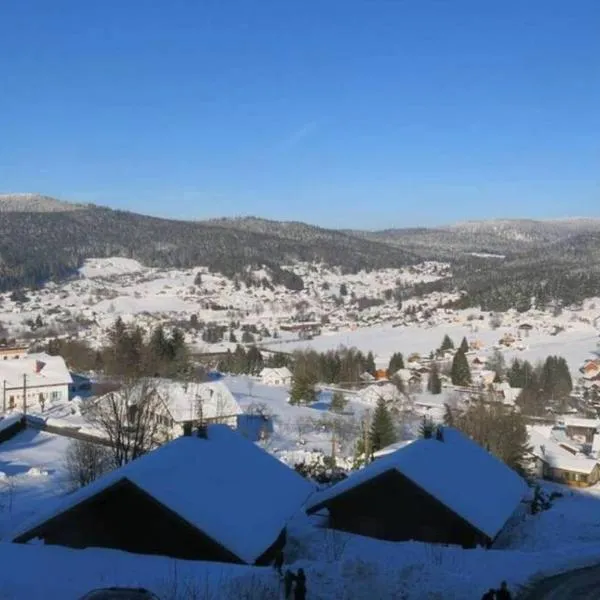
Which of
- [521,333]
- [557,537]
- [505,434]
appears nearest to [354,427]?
[505,434]

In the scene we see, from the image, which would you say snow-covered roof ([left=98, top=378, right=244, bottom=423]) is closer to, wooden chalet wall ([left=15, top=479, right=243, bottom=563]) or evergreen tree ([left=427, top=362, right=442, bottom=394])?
wooden chalet wall ([left=15, top=479, right=243, bottom=563])

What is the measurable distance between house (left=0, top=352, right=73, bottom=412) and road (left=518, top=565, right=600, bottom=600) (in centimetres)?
4014

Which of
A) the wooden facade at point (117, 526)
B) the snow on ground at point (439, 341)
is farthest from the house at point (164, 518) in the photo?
the snow on ground at point (439, 341)

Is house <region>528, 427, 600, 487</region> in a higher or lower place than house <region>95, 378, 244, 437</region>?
lower

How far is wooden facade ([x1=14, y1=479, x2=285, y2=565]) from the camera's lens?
12570 mm

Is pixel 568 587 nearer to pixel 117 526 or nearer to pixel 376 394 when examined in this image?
pixel 117 526

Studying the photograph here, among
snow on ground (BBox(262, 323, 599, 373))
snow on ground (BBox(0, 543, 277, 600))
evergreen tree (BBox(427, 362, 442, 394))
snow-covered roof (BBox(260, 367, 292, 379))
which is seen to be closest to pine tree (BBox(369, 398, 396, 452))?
snow on ground (BBox(0, 543, 277, 600))

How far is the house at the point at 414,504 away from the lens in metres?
14.8

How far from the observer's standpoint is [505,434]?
36.2 m

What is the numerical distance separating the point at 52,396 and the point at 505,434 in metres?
29.3

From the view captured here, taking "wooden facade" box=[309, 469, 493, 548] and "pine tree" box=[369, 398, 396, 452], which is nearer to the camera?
"wooden facade" box=[309, 469, 493, 548]

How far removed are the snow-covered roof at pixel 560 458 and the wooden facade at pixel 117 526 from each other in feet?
98.3

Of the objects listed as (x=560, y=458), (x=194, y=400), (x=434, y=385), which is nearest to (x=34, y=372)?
(x=194, y=400)

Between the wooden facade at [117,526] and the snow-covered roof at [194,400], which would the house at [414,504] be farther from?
the snow-covered roof at [194,400]
